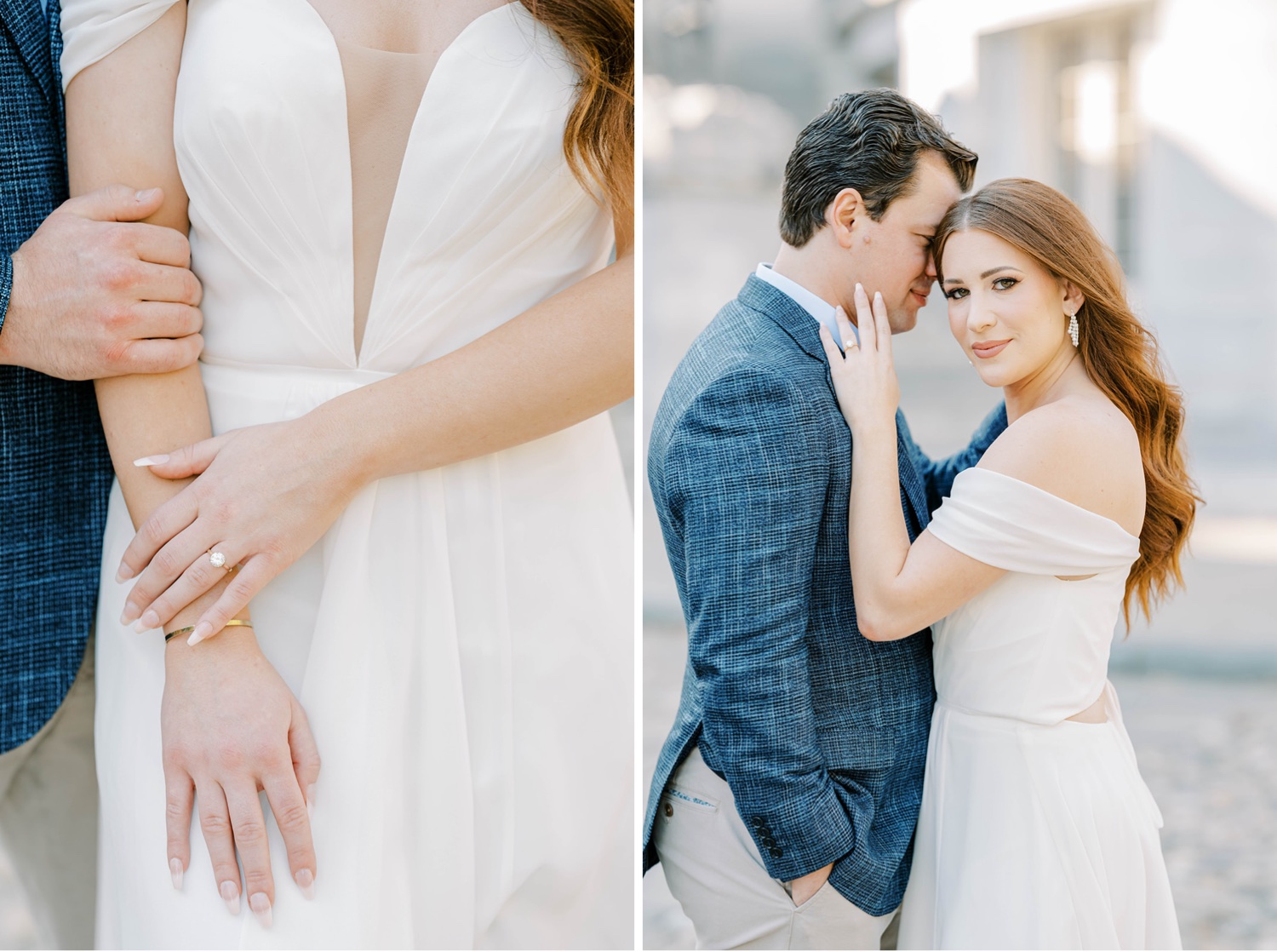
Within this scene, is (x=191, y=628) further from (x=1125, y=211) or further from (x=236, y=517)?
(x=1125, y=211)

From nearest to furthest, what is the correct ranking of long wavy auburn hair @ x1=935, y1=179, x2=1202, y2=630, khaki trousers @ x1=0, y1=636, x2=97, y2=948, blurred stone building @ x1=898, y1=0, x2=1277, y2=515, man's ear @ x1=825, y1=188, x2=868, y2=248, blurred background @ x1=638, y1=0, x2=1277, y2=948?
1. long wavy auburn hair @ x1=935, y1=179, x2=1202, y2=630
2. man's ear @ x1=825, y1=188, x2=868, y2=248
3. khaki trousers @ x1=0, y1=636, x2=97, y2=948
4. blurred background @ x1=638, y1=0, x2=1277, y2=948
5. blurred stone building @ x1=898, y1=0, x2=1277, y2=515

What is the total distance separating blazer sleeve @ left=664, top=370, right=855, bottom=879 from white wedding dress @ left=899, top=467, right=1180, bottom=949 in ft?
0.62

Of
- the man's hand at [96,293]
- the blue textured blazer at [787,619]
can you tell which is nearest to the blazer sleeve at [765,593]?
the blue textured blazer at [787,619]

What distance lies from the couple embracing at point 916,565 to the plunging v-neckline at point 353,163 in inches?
18.9

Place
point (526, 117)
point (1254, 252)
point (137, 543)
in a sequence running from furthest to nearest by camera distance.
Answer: point (1254, 252) → point (526, 117) → point (137, 543)

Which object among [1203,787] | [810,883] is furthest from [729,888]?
A: [1203,787]

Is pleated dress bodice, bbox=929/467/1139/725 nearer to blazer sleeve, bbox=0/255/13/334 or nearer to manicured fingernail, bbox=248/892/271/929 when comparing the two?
manicured fingernail, bbox=248/892/271/929

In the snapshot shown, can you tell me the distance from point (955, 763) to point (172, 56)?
1517 millimetres

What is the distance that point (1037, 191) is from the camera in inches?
60.0

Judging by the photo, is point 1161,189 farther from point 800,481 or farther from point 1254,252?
point 800,481

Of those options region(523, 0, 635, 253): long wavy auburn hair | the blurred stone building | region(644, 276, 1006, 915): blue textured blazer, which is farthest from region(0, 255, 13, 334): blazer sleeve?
the blurred stone building

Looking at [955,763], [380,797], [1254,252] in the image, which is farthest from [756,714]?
[1254,252]

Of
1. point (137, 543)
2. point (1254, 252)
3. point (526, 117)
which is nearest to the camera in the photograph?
A: point (137, 543)

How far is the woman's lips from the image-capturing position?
154cm
